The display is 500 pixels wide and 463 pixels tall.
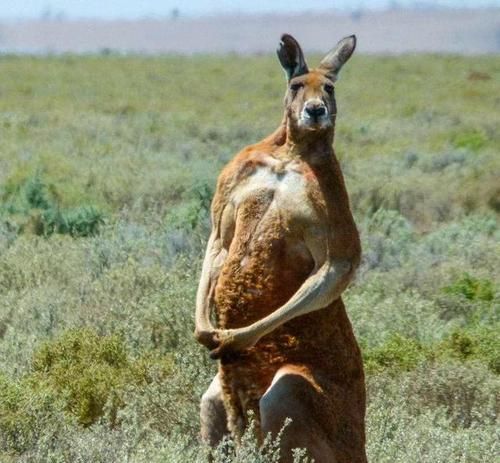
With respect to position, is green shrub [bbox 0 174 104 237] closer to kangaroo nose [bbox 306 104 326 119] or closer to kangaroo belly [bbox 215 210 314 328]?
kangaroo belly [bbox 215 210 314 328]

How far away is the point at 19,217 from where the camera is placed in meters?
15.3

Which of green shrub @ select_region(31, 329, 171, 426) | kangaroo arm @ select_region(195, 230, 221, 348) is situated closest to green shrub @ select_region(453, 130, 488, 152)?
green shrub @ select_region(31, 329, 171, 426)

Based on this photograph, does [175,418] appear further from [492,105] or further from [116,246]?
[492,105]

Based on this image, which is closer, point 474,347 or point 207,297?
point 207,297

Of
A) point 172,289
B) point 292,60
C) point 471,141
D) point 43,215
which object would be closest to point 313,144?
point 292,60

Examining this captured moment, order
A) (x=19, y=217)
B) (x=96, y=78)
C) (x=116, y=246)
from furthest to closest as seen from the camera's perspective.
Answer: (x=96, y=78) < (x=19, y=217) < (x=116, y=246)

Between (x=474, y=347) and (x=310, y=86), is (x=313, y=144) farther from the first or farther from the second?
(x=474, y=347)

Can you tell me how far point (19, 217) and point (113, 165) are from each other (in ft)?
17.6

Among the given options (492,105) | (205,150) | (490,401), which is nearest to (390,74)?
(492,105)

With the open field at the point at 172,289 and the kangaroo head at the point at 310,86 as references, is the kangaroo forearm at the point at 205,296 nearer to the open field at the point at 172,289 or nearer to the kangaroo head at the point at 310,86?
the open field at the point at 172,289

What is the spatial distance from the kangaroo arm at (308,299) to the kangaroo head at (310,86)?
0.51 m

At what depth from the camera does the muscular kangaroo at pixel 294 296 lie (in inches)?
231

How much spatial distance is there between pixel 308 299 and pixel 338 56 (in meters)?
1.02

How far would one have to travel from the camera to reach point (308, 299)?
5793 mm
